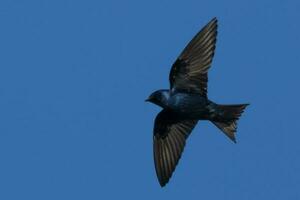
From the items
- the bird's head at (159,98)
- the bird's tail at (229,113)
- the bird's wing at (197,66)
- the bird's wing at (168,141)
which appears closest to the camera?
the bird's tail at (229,113)

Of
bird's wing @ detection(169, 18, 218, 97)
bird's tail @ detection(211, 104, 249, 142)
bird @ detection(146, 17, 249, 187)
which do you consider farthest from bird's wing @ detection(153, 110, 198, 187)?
bird's tail @ detection(211, 104, 249, 142)

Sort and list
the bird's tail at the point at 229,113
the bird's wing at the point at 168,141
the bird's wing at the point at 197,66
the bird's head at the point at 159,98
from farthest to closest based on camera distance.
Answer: the bird's wing at the point at 168,141 < the bird's wing at the point at 197,66 < the bird's head at the point at 159,98 < the bird's tail at the point at 229,113

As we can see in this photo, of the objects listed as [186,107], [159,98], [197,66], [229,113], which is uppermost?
[197,66]

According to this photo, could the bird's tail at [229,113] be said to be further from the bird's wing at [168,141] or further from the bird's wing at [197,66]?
the bird's wing at [168,141]

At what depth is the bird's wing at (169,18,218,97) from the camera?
22.1 feet

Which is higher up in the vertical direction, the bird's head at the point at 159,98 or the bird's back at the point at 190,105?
the bird's head at the point at 159,98

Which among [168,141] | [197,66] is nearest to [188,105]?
[197,66]

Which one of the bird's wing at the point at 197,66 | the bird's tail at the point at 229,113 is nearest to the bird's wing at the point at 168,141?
the bird's wing at the point at 197,66

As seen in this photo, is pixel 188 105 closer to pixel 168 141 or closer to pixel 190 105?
pixel 190 105

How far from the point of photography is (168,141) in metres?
7.17

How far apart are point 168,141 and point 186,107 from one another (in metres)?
0.71

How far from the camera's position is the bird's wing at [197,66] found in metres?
6.73

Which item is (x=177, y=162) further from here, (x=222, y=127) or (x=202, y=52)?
(x=202, y=52)

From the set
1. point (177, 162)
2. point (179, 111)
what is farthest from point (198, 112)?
point (177, 162)
